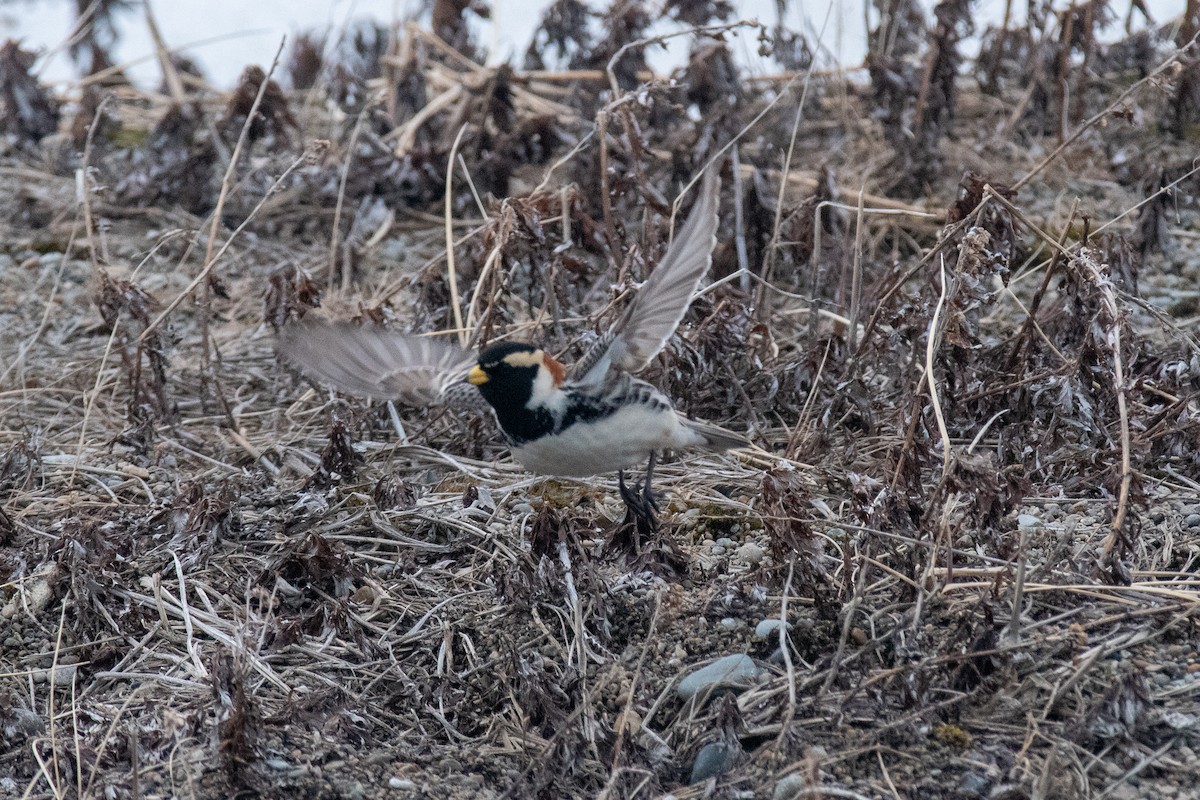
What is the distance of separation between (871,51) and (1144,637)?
408cm

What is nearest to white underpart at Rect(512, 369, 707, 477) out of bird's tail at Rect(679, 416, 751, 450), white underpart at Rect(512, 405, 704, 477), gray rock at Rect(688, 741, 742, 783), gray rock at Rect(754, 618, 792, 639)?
white underpart at Rect(512, 405, 704, 477)

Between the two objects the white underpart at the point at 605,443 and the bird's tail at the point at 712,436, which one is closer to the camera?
the white underpart at the point at 605,443

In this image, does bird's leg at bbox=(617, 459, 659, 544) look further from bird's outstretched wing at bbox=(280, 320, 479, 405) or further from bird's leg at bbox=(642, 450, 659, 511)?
bird's outstretched wing at bbox=(280, 320, 479, 405)

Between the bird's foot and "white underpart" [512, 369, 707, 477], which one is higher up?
"white underpart" [512, 369, 707, 477]

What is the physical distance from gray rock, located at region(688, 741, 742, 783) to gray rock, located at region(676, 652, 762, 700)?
0.25m

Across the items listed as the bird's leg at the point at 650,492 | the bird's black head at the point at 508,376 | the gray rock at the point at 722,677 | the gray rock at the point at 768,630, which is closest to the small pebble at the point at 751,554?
the bird's leg at the point at 650,492

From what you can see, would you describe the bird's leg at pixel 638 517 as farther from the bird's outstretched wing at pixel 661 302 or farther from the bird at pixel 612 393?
the bird's outstretched wing at pixel 661 302

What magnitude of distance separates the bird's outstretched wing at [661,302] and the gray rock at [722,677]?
0.95 meters

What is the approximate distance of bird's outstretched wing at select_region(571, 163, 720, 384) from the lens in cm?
402

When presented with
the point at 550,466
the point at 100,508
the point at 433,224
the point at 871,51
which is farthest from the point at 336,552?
the point at 871,51

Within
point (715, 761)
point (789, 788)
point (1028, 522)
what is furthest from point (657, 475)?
point (789, 788)

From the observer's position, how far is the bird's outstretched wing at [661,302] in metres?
4.02

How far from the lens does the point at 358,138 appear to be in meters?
7.23

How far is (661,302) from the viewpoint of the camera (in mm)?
4055
